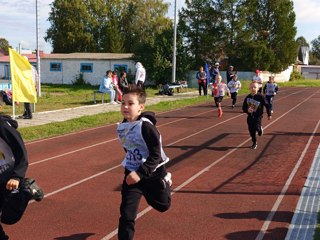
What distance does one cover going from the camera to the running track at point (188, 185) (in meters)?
4.92

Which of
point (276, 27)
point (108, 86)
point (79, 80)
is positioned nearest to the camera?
point (108, 86)

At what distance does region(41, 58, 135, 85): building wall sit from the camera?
37.6 meters

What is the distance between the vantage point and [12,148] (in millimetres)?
3695

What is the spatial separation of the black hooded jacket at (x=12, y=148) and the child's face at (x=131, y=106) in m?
1.03

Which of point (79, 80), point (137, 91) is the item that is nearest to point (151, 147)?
point (137, 91)

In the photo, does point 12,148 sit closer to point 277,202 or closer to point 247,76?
point 277,202

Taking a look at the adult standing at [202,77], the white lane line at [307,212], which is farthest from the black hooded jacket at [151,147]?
the adult standing at [202,77]

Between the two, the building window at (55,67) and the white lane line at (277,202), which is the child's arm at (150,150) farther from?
the building window at (55,67)

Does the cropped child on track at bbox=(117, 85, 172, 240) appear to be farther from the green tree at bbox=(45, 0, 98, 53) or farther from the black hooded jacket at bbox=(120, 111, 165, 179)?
the green tree at bbox=(45, 0, 98, 53)

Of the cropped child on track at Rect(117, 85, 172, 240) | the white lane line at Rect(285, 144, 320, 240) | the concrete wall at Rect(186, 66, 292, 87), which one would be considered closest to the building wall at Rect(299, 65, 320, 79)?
the concrete wall at Rect(186, 66, 292, 87)

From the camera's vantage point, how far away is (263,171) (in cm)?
772

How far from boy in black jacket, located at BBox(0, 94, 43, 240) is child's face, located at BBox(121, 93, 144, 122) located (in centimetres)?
104

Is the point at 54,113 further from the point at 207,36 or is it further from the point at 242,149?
the point at 207,36

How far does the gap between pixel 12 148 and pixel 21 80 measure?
10740mm
